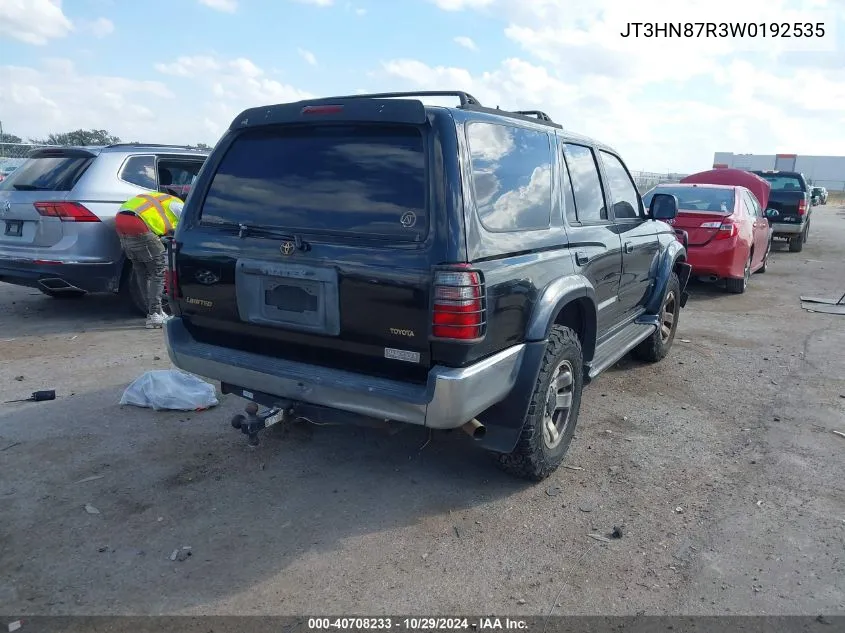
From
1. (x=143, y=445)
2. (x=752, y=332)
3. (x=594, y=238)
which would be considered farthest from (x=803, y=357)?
(x=143, y=445)

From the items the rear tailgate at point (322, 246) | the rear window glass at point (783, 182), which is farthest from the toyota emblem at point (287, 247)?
the rear window glass at point (783, 182)

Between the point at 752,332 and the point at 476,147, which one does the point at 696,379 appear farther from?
the point at 476,147

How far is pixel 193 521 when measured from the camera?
333 centimetres

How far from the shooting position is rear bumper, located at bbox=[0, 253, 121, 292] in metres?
6.55

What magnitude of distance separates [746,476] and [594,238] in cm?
174

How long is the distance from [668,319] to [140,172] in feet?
19.3

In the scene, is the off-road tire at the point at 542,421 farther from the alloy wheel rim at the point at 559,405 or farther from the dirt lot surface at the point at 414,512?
the dirt lot surface at the point at 414,512

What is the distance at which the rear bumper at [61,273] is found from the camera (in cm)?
655

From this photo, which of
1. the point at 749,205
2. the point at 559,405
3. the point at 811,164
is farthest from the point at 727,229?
the point at 811,164

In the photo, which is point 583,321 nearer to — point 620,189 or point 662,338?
point 620,189

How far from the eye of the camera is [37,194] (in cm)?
669

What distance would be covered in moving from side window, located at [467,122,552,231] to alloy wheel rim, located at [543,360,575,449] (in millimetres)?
878

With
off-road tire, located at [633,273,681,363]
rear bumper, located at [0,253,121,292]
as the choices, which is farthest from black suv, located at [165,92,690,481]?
rear bumper, located at [0,253,121,292]

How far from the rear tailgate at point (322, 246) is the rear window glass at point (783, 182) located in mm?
16023
